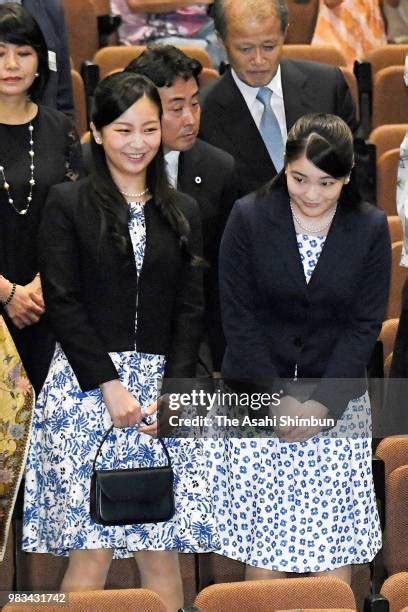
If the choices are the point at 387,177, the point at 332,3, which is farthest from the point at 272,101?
the point at 332,3

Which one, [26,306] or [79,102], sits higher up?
[79,102]

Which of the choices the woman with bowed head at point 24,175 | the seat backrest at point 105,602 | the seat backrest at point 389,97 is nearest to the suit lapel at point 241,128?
the woman with bowed head at point 24,175

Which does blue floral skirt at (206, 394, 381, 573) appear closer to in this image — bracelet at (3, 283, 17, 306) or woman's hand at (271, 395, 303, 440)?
woman's hand at (271, 395, 303, 440)

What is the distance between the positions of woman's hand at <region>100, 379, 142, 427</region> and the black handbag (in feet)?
0.36

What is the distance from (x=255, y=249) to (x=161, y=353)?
319 mm

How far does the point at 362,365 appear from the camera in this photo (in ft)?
10.5

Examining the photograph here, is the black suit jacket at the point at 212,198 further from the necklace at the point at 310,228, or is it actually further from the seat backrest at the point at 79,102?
the seat backrest at the point at 79,102

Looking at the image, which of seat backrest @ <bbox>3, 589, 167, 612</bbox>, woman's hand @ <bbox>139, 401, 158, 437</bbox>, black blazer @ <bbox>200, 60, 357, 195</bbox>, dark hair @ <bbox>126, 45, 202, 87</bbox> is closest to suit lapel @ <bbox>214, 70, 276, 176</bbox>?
black blazer @ <bbox>200, 60, 357, 195</bbox>

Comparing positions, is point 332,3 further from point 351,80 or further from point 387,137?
point 387,137

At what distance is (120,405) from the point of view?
3.13 metres

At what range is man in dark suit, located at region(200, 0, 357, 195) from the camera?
3.93 meters

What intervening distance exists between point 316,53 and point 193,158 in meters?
1.69

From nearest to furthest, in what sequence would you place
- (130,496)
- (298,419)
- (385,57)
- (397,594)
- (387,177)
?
(397,594) < (130,496) < (298,419) < (387,177) < (385,57)

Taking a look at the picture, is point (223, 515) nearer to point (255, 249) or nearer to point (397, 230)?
point (255, 249)
